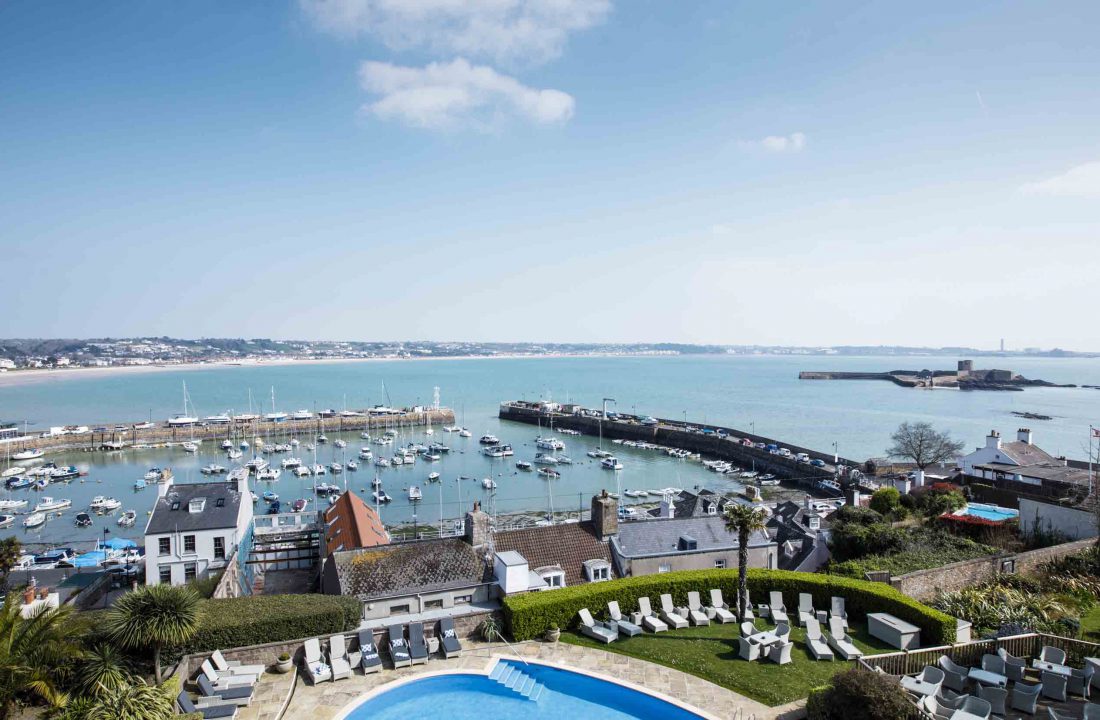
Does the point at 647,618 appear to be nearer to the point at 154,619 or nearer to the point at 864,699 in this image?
the point at 864,699

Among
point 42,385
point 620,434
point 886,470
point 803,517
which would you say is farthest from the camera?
point 42,385

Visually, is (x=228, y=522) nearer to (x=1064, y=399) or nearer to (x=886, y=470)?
(x=886, y=470)

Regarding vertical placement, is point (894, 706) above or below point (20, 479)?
above

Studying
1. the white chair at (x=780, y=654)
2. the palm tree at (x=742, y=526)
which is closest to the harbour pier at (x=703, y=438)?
the palm tree at (x=742, y=526)

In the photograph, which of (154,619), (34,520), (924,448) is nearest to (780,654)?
(154,619)

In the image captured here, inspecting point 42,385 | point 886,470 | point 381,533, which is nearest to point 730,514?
point 381,533
